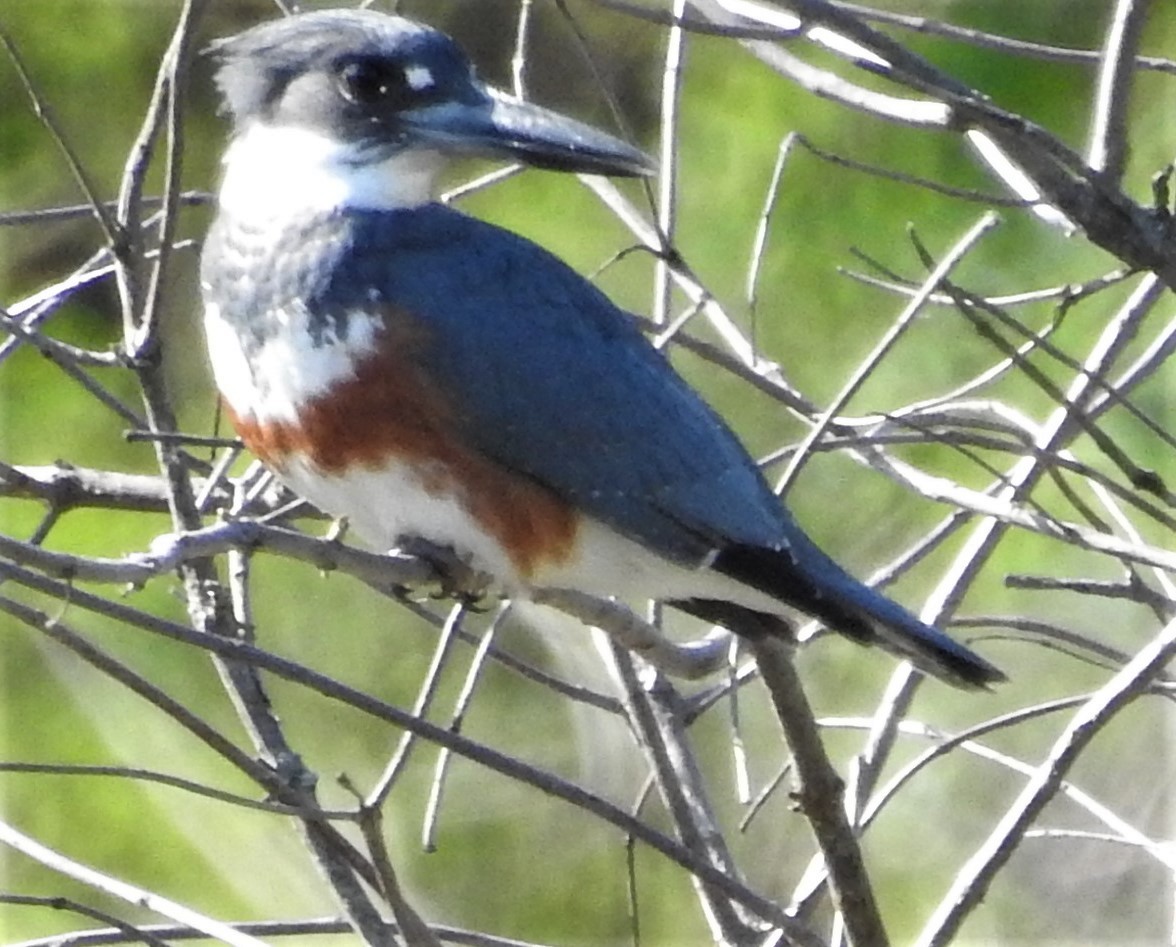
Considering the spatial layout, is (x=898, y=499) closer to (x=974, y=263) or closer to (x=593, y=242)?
(x=974, y=263)

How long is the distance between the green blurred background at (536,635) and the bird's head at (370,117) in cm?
139

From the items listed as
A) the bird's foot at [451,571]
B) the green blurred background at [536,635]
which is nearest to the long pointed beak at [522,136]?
the bird's foot at [451,571]

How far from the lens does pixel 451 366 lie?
5.85ft

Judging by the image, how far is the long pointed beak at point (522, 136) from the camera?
177 centimetres

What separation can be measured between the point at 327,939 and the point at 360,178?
202 centimetres

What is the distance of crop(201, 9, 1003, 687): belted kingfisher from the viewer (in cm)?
175

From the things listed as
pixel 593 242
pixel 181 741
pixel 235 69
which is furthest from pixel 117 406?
pixel 181 741

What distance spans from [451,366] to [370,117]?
0.95 ft

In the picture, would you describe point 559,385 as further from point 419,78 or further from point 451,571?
point 419,78

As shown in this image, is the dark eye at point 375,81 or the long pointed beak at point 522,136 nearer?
the long pointed beak at point 522,136

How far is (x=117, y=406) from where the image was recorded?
1.66m

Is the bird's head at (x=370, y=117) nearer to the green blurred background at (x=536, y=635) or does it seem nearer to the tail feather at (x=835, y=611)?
the tail feather at (x=835, y=611)

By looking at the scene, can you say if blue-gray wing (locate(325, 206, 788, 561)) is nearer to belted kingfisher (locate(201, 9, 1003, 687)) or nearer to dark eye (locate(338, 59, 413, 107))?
belted kingfisher (locate(201, 9, 1003, 687))

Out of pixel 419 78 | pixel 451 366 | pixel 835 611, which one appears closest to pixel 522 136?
pixel 419 78
